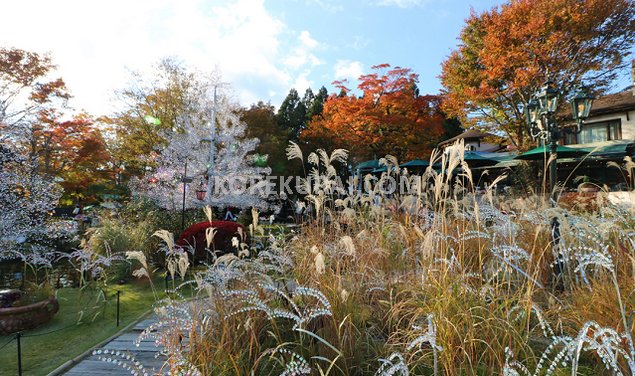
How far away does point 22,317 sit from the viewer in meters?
3.76

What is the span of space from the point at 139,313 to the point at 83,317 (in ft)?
2.19

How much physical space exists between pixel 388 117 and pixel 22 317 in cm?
1616

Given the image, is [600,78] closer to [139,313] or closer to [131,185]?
[139,313]

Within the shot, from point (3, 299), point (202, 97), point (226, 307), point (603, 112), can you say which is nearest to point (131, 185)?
point (202, 97)

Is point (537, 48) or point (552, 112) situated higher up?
point (537, 48)

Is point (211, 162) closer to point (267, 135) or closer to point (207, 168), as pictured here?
point (207, 168)

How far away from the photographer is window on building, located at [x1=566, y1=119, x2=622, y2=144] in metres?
17.9

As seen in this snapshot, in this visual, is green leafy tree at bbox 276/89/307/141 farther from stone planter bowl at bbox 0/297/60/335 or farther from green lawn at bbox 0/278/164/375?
stone planter bowl at bbox 0/297/60/335

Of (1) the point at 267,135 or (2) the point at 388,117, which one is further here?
(1) the point at 267,135

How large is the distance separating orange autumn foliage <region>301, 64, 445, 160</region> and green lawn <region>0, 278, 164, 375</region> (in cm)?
1451

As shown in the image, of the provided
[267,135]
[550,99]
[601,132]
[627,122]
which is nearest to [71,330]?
[550,99]

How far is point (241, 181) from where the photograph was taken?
13.6 m

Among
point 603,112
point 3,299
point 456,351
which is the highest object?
Result: point 603,112

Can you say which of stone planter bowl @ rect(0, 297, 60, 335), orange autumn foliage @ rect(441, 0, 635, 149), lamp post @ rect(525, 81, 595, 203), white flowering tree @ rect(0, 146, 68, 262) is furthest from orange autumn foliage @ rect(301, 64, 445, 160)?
stone planter bowl @ rect(0, 297, 60, 335)
